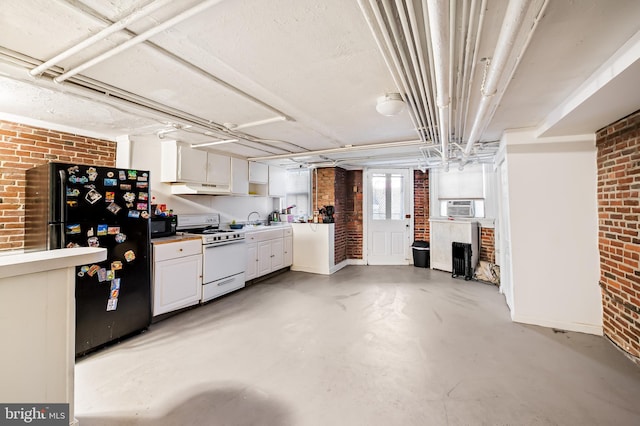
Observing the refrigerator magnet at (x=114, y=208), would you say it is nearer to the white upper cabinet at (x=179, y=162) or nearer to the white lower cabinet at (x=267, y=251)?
the white upper cabinet at (x=179, y=162)

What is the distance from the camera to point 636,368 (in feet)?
7.23

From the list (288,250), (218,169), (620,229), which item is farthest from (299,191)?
(620,229)

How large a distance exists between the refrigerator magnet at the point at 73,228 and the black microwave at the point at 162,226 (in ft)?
3.25

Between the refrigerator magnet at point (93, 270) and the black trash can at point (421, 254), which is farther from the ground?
the refrigerator magnet at point (93, 270)

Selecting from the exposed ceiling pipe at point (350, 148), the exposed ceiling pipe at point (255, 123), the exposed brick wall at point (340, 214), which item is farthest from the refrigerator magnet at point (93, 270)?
the exposed brick wall at point (340, 214)

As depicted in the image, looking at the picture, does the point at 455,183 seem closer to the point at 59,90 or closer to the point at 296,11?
the point at 296,11

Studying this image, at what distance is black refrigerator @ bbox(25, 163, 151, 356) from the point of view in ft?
7.70

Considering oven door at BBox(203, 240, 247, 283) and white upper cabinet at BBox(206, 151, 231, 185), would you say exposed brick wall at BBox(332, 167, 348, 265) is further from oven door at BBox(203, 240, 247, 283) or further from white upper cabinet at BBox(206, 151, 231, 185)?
white upper cabinet at BBox(206, 151, 231, 185)

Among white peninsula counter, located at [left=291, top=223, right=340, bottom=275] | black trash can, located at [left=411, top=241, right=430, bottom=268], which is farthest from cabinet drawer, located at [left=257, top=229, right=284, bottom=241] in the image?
black trash can, located at [left=411, top=241, right=430, bottom=268]

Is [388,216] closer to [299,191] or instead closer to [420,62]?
[299,191]

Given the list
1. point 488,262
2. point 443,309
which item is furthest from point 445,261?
point 443,309

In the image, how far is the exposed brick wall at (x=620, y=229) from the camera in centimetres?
230

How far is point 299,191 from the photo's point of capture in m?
6.37

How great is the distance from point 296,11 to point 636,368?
12.2 ft
